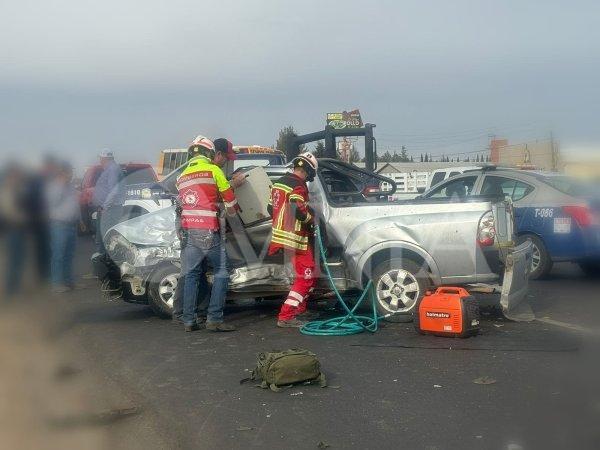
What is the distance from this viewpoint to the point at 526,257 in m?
8.39

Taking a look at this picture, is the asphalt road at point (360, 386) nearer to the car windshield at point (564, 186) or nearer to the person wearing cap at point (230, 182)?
the person wearing cap at point (230, 182)

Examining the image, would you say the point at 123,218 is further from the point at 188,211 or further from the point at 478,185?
the point at 478,185

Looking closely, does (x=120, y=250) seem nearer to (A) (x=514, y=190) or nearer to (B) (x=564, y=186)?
(A) (x=514, y=190)

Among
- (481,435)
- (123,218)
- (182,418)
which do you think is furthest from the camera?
(123,218)

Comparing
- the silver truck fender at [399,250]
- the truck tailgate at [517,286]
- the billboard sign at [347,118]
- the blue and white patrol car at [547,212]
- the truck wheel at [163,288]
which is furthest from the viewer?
the billboard sign at [347,118]

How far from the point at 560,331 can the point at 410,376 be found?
7.37ft

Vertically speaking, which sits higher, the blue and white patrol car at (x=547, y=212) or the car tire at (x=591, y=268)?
the blue and white patrol car at (x=547, y=212)

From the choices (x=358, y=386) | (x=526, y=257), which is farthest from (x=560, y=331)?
(x=358, y=386)

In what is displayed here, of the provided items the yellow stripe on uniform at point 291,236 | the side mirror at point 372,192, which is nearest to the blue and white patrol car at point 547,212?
the side mirror at point 372,192

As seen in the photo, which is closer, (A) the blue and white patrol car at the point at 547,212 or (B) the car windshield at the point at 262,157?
(A) the blue and white patrol car at the point at 547,212

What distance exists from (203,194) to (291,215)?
0.97m

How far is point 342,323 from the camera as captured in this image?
8078 millimetres

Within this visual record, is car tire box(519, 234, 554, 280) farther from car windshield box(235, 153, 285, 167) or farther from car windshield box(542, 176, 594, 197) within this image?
car windshield box(235, 153, 285, 167)

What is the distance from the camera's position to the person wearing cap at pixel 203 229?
26.5ft
